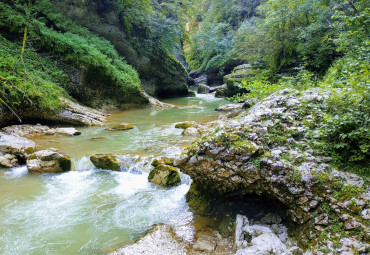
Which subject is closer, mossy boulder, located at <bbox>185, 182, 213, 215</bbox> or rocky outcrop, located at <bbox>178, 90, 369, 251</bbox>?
rocky outcrop, located at <bbox>178, 90, 369, 251</bbox>

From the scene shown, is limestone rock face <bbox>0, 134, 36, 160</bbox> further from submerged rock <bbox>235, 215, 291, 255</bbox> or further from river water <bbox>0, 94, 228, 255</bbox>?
submerged rock <bbox>235, 215, 291, 255</bbox>

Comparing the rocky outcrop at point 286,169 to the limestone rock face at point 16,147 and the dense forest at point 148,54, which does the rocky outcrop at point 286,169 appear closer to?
the dense forest at point 148,54

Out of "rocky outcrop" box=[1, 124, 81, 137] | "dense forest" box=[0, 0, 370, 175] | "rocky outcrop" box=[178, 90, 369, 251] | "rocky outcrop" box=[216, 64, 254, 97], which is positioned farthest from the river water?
"rocky outcrop" box=[216, 64, 254, 97]

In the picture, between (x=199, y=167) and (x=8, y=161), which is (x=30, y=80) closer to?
(x=8, y=161)

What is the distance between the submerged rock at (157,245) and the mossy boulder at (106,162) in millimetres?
3094

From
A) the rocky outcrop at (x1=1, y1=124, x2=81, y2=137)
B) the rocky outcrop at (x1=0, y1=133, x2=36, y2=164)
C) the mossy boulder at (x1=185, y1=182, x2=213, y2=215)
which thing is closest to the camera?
the mossy boulder at (x1=185, y1=182, x2=213, y2=215)

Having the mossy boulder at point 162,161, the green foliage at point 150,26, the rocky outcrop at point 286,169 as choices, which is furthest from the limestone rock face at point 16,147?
the green foliage at point 150,26

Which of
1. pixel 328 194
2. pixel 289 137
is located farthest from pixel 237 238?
pixel 289 137

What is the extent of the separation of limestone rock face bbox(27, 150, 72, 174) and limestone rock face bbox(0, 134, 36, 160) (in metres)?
0.56

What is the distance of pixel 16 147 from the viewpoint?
6.93 metres

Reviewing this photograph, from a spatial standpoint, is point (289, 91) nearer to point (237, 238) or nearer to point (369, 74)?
point (369, 74)

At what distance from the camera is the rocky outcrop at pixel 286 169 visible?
9.20 ft

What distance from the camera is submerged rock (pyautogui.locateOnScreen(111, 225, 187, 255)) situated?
3.36 m

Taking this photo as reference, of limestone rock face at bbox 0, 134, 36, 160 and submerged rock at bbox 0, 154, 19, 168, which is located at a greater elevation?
limestone rock face at bbox 0, 134, 36, 160
